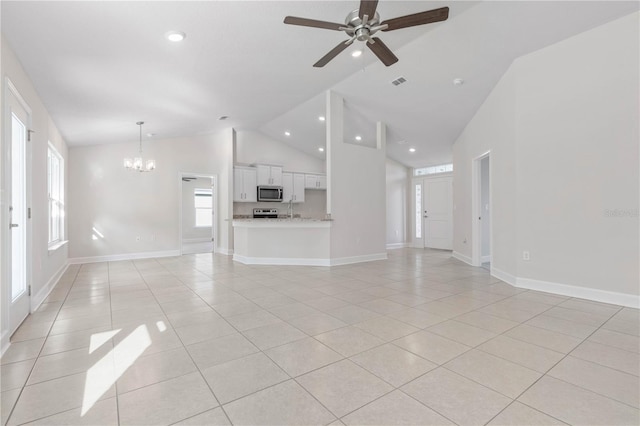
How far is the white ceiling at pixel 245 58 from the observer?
2775mm

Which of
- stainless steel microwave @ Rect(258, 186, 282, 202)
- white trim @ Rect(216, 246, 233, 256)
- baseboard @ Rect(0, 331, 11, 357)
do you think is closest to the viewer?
baseboard @ Rect(0, 331, 11, 357)

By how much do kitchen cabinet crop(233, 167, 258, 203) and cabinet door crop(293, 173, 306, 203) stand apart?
46.6 inches

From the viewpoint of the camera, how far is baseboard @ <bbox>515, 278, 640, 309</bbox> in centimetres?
331

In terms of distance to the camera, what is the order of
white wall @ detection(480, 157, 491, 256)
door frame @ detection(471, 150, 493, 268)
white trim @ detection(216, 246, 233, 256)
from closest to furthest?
door frame @ detection(471, 150, 493, 268) < white wall @ detection(480, 157, 491, 256) < white trim @ detection(216, 246, 233, 256)

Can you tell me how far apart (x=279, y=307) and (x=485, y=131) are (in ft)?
14.6

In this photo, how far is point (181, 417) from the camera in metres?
Answer: 1.54

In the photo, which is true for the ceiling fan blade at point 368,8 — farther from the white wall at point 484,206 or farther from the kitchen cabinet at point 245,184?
the kitchen cabinet at point 245,184

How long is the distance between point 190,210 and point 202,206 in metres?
0.44

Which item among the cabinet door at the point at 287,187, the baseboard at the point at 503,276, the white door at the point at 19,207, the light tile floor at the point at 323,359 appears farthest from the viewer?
the cabinet door at the point at 287,187

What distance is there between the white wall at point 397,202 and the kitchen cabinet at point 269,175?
10.5 feet

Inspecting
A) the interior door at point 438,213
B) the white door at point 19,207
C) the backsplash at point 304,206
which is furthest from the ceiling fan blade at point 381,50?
the interior door at point 438,213

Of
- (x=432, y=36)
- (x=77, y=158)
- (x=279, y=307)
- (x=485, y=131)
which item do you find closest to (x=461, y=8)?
(x=432, y=36)

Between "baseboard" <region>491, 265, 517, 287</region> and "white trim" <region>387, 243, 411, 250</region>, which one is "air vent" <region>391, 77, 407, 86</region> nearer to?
"baseboard" <region>491, 265, 517, 287</region>

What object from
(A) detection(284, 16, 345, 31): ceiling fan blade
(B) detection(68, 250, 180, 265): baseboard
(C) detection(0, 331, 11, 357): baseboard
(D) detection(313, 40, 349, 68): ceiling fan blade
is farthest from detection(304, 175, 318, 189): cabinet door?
(C) detection(0, 331, 11, 357): baseboard
